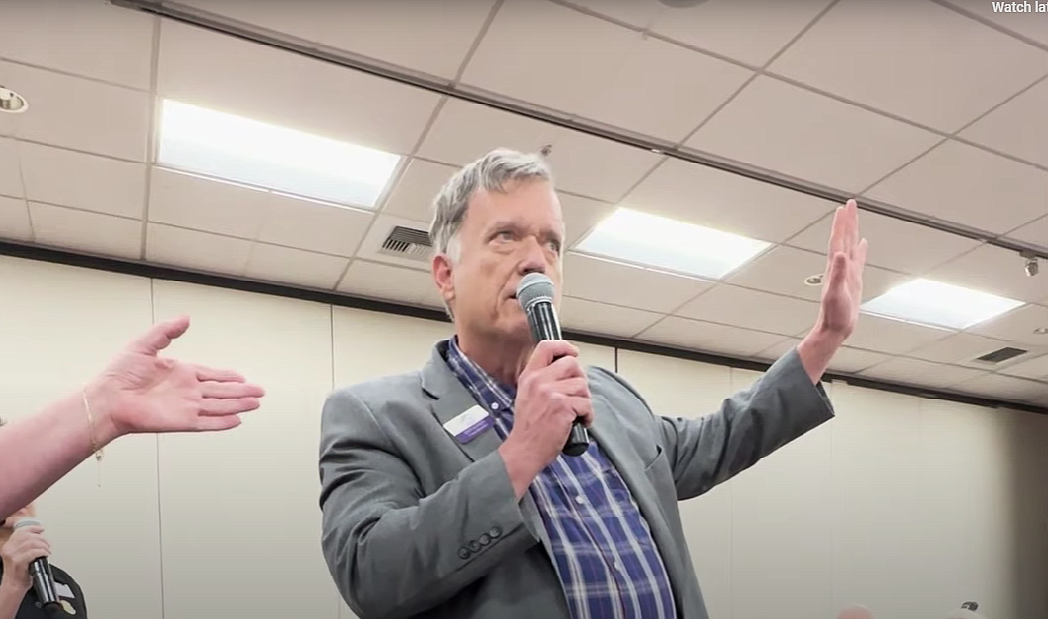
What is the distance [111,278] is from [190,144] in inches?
55.9

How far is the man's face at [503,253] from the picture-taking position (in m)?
1.22

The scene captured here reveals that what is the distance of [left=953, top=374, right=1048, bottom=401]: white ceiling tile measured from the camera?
22.7ft

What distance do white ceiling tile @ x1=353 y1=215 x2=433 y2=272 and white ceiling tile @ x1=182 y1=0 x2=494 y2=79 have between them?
4.37ft

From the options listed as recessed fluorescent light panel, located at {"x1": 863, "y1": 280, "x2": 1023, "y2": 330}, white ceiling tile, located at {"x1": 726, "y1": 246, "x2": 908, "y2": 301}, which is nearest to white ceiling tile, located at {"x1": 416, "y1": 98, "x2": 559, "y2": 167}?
white ceiling tile, located at {"x1": 726, "y1": 246, "x2": 908, "y2": 301}

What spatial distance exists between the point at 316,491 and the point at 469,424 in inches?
153

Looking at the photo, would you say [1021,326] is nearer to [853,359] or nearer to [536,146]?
[853,359]

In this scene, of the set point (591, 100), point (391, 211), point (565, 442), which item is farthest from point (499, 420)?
point (391, 211)

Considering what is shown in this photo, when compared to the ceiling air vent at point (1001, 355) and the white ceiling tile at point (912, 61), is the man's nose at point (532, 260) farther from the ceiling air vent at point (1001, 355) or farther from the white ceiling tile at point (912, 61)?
the ceiling air vent at point (1001, 355)

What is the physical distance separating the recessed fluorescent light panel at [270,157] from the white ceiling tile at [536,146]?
29 centimetres

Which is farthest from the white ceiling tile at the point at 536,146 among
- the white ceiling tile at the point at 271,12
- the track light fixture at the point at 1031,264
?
the track light fixture at the point at 1031,264

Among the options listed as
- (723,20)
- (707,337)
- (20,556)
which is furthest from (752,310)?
(20,556)

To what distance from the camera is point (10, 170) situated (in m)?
3.71

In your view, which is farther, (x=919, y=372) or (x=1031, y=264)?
(x=919, y=372)

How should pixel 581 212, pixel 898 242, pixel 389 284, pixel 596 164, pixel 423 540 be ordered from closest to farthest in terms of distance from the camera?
1. pixel 423 540
2. pixel 596 164
3. pixel 581 212
4. pixel 898 242
5. pixel 389 284
